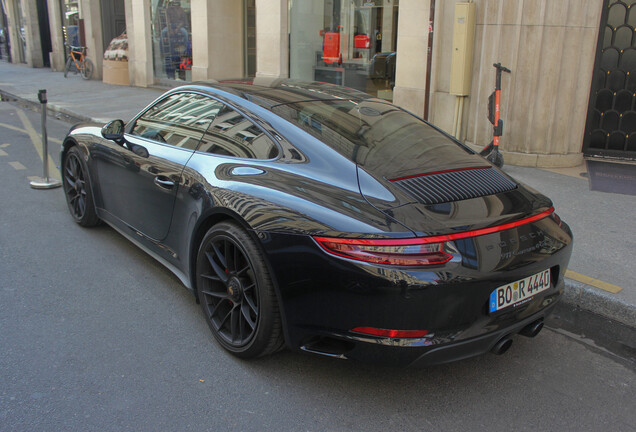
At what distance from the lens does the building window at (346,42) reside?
10.9 meters

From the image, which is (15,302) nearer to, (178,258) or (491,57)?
(178,258)

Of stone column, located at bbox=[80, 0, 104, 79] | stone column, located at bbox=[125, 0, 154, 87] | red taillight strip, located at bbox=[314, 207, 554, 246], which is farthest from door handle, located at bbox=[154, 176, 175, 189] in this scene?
stone column, located at bbox=[80, 0, 104, 79]

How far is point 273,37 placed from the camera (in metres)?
12.7

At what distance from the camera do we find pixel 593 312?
13.1 feet

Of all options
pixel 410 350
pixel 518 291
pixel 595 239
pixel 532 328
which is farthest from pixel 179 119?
pixel 595 239

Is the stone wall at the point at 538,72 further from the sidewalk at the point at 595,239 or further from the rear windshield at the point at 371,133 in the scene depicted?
the rear windshield at the point at 371,133

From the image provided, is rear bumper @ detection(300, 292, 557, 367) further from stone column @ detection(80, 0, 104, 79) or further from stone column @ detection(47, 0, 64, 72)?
stone column @ detection(47, 0, 64, 72)

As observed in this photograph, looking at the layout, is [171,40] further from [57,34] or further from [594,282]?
[594,282]

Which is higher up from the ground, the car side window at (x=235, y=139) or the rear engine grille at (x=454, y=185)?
the car side window at (x=235, y=139)

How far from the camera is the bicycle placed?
1972cm

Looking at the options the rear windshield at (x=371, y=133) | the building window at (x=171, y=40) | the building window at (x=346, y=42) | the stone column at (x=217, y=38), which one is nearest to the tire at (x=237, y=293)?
the rear windshield at (x=371, y=133)

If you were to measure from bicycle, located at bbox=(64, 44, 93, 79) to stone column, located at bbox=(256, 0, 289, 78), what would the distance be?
Result: 30.8 ft

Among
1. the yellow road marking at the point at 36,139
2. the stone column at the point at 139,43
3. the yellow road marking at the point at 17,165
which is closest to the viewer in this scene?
the yellow road marking at the point at 36,139

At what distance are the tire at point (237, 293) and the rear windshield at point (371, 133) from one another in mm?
746
